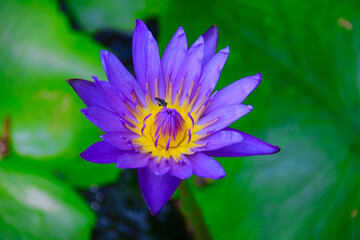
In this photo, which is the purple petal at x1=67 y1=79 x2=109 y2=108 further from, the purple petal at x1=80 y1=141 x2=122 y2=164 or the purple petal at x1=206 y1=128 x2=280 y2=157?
the purple petal at x1=206 y1=128 x2=280 y2=157

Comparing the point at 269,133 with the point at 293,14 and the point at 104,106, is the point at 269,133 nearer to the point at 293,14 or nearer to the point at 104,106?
the point at 293,14

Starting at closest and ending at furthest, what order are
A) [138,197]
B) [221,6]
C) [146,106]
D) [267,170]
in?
[146,106] < [267,170] < [221,6] < [138,197]

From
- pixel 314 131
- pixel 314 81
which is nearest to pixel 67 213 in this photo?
pixel 314 131

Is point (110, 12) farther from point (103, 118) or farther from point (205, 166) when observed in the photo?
point (205, 166)

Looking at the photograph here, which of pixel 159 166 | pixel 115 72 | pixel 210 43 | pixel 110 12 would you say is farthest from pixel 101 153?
pixel 110 12

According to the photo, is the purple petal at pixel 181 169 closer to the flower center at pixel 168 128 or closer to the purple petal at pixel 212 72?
the flower center at pixel 168 128

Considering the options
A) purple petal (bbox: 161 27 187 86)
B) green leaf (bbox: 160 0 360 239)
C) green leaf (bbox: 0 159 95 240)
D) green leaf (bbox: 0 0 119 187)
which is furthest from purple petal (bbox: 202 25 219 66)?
green leaf (bbox: 0 159 95 240)
